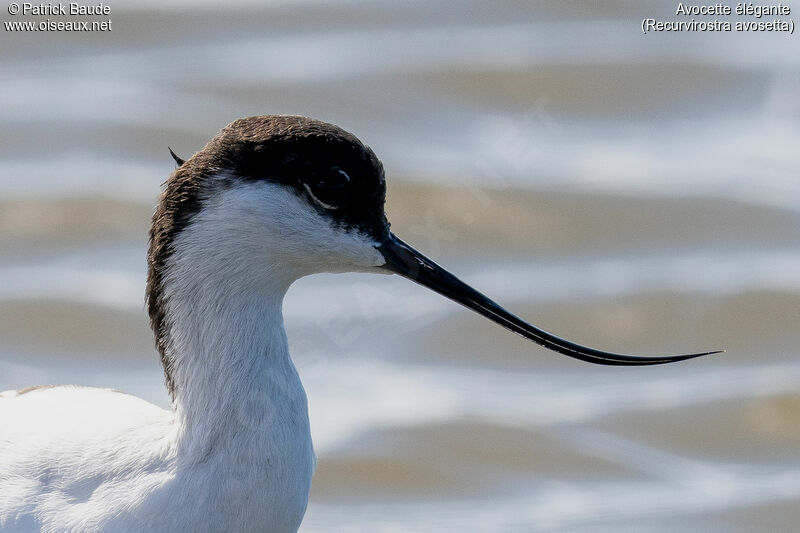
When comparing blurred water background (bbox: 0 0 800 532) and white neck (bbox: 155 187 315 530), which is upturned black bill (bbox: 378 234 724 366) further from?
blurred water background (bbox: 0 0 800 532)

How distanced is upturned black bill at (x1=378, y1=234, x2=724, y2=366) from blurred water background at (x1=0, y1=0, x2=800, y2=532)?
1.40 m

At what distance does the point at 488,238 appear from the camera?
6.13m

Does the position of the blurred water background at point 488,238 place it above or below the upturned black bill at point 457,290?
above

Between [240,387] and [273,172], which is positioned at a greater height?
[273,172]

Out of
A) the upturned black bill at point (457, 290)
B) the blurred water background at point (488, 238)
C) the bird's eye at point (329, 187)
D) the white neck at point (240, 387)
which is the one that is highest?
the blurred water background at point (488, 238)

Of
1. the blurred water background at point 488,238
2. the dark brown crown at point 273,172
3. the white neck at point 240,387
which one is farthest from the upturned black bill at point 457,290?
the blurred water background at point 488,238

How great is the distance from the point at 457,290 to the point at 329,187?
1.54ft

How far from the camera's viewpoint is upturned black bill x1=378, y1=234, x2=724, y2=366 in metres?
3.48

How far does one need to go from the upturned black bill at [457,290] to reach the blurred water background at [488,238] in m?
1.40

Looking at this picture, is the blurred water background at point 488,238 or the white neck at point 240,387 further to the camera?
the blurred water background at point 488,238

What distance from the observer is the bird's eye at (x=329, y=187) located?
331 cm

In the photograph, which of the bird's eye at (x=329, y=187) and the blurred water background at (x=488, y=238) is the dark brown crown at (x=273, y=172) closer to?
the bird's eye at (x=329, y=187)

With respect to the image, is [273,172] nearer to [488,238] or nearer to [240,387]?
[240,387]

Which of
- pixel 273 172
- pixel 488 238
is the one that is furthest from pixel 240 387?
pixel 488 238
